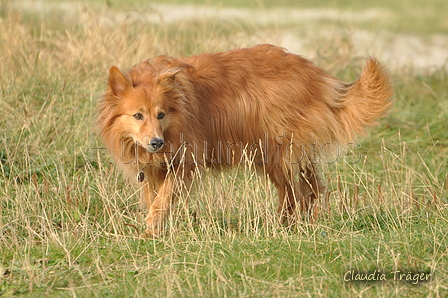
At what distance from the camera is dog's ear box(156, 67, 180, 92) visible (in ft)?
16.7

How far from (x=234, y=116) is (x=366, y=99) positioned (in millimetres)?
1222

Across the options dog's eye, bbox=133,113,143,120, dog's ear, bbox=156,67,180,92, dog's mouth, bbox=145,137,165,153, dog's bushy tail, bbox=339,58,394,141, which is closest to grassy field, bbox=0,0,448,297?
dog's bushy tail, bbox=339,58,394,141

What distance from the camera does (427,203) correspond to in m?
5.71

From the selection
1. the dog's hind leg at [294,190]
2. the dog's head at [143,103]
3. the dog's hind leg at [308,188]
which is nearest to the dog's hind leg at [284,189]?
the dog's hind leg at [294,190]

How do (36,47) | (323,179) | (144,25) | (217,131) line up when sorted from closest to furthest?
(217,131) → (323,179) → (36,47) → (144,25)

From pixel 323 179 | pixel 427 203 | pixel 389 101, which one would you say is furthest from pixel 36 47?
pixel 427 203

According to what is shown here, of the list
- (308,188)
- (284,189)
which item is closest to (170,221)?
(284,189)

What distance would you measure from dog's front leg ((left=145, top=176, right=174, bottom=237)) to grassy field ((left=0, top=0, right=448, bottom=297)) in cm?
12

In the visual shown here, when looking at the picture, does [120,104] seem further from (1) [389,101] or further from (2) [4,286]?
(1) [389,101]

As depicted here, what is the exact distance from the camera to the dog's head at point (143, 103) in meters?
5.06

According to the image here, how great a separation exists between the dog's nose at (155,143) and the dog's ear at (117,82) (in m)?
0.53

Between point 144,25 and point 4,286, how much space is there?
566 centimetres

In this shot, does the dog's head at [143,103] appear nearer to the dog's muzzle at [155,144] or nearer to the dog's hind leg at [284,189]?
the dog's muzzle at [155,144]

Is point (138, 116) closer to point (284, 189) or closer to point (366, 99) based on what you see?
point (284, 189)
